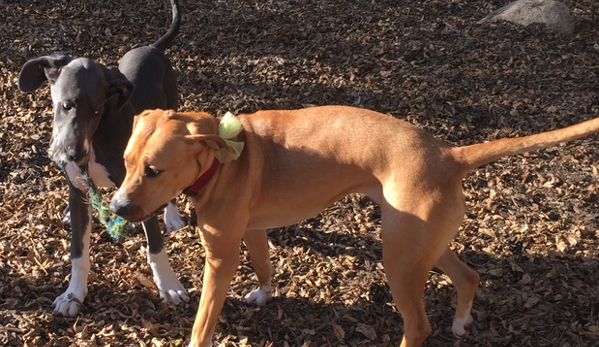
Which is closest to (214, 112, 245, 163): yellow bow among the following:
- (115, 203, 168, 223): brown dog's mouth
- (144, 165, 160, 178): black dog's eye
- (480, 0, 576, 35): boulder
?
(144, 165, 160, 178): black dog's eye

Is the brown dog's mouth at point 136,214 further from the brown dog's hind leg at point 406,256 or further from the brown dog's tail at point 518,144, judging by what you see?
the brown dog's tail at point 518,144

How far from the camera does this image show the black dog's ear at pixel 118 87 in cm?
392

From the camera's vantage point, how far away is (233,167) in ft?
11.7

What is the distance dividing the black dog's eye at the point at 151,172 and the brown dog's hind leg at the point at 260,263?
3.86 ft

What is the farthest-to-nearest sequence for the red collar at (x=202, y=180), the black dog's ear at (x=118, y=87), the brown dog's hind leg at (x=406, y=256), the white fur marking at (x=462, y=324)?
the white fur marking at (x=462, y=324) → the black dog's ear at (x=118, y=87) → the red collar at (x=202, y=180) → the brown dog's hind leg at (x=406, y=256)

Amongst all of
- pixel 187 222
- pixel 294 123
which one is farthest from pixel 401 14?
pixel 294 123

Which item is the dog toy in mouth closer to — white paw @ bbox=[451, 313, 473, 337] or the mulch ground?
the mulch ground

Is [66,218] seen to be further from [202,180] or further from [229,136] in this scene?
[229,136]

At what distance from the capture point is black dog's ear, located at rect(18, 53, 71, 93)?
400cm

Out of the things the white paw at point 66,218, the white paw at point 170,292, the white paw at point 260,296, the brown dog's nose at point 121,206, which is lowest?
the white paw at point 260,296

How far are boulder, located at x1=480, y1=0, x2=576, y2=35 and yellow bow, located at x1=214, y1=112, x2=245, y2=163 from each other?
19.3 feet

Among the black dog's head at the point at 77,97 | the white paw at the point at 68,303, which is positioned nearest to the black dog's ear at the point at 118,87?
the black dog's head at the point at 77,97

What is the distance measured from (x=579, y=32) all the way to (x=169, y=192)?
21.9ft

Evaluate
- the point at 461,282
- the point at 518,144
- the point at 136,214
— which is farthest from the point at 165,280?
the point at 518,144
